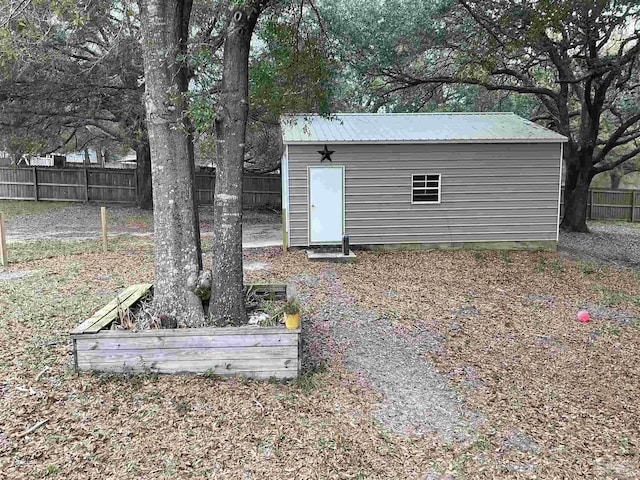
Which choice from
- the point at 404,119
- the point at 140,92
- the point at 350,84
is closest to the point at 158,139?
the point at 404,119

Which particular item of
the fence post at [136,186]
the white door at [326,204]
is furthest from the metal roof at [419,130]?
the fence post at [136,186]

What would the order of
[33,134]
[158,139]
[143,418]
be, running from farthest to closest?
[33,134] < [158,139] < [143,418]

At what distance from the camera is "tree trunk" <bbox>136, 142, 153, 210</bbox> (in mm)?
17750

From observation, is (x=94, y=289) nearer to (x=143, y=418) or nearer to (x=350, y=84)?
(x=143, y=418)

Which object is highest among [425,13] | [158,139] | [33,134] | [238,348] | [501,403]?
[425,13]

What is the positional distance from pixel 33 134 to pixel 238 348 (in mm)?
14488

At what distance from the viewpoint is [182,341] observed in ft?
13.2

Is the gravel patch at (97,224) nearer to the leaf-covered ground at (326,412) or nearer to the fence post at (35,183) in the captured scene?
the fence post at (35,183)

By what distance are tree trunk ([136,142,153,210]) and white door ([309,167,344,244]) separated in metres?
8.86

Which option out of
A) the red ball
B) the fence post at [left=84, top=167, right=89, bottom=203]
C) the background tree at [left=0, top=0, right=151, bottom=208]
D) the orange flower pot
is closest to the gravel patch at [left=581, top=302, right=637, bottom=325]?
the red ball

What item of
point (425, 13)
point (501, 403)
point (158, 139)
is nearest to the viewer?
point (501, 403)

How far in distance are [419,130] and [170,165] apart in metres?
8.00

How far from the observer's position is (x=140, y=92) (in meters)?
14.0

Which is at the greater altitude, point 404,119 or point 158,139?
point 404,119
